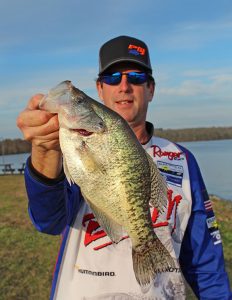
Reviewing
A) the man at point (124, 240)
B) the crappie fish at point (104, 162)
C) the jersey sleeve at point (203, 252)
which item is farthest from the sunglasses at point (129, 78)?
the crappie fish at point (104, 162)

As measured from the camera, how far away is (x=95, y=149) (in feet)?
6.57

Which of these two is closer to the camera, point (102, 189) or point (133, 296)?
point (102, 189)

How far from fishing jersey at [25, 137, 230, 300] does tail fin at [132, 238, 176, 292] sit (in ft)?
1.77

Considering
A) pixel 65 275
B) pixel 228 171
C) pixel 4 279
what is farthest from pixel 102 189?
pixel 228 171

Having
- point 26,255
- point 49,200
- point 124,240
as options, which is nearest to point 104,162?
point 49,200

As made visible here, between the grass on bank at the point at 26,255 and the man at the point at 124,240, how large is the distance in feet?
9.36

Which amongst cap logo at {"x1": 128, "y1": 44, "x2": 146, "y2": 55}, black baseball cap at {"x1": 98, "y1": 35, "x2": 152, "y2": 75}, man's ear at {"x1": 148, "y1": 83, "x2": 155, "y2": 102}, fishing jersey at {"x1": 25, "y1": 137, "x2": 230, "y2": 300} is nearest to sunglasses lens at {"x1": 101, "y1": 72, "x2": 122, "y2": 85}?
black baseball cap at {"x1": 98, "y1": 35, "x2": 152, "y2": 75}

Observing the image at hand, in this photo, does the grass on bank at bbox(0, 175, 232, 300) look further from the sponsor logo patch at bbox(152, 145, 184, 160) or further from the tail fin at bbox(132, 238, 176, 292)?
the tail fin at bbox(132, 238, 176, 292)

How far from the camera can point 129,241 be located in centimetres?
276

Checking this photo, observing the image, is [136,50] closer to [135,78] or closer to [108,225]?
[135,78]

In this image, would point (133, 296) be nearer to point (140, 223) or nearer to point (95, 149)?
point (140, 223)

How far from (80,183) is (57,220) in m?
0.60

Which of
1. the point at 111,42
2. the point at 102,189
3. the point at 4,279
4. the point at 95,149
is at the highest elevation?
the point at 111,42

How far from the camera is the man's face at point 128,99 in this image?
312 cm
